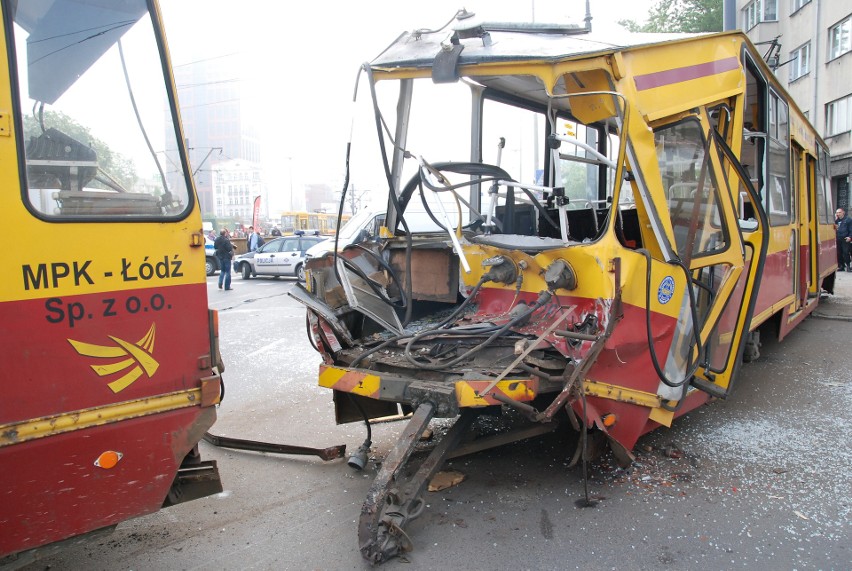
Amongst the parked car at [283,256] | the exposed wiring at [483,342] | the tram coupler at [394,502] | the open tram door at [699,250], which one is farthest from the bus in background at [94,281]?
the parked car at [283,256]

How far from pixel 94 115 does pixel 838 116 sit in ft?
86.6

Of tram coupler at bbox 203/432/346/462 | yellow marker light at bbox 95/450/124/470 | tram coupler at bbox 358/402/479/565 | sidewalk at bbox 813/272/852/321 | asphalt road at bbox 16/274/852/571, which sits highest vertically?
yellow marker light at bbox 95/450/124/470

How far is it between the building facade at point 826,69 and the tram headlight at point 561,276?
2100 centimetres

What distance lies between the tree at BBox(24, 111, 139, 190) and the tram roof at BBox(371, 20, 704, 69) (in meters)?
2.02

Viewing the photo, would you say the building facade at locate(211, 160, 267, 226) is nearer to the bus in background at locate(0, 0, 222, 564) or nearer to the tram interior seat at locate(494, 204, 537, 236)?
the tram interior seat at locate(494, 204, 537, 236)

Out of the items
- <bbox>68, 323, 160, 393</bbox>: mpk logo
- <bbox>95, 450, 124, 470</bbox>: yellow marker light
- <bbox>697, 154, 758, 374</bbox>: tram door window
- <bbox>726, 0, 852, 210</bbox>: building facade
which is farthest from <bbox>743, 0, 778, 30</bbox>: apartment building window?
<bbox>95, 450, 124, 470</bbox>: yellow marker light

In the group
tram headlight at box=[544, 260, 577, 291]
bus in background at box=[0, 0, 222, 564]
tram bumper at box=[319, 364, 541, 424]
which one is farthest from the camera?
tram headlight at box=[544, 260, 577, 291]

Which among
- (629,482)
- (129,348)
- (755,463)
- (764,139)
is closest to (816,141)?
(764,139)

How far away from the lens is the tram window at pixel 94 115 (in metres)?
2.40

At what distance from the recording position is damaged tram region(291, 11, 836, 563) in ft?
11.7

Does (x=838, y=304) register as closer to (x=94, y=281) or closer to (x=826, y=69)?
(x=94, y=281)

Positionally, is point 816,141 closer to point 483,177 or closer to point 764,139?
point 764,139

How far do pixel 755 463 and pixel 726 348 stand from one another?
852 millimetres

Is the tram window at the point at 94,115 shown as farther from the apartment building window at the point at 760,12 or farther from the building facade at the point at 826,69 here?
the apartment building window at the point at 760,12
